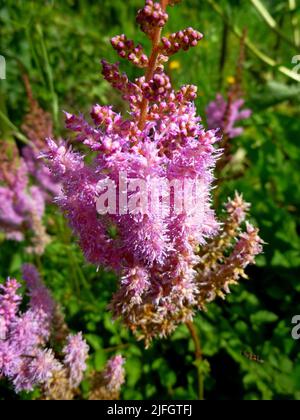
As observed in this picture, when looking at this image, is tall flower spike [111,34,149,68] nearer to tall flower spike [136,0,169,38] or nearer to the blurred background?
tall flower spike [136,0,169,38]

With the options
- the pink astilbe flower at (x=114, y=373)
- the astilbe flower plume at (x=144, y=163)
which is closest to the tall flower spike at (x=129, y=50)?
the astilbe flower plume at (x=144, y=163)

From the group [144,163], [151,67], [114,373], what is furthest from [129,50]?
[114,373]

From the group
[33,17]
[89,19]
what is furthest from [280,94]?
[89,19]

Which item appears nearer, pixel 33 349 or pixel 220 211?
pixel 33 349

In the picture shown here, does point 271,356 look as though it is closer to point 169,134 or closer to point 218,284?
point 218,284

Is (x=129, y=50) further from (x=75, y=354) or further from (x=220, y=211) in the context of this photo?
(x=220, y=211)

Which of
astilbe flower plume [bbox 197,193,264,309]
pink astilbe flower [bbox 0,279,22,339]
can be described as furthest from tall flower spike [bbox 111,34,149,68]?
pink astilbe flower [bbox 0,279,22,339]
